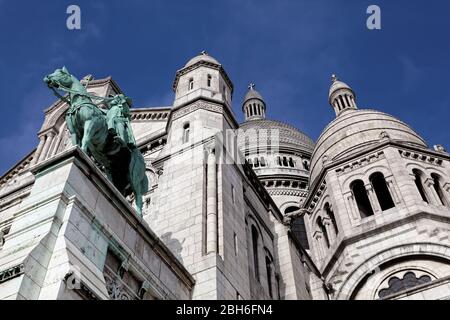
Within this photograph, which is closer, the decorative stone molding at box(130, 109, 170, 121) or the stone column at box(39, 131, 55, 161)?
the decorative stone molding at box(130, 109, 170, 121)

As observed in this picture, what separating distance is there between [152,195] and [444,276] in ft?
34.5

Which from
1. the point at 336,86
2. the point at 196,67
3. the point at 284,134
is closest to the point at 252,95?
the point at 284,134

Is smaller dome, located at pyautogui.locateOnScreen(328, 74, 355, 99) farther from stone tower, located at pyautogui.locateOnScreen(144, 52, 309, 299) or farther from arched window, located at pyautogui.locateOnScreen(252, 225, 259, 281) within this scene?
arched window, located at pyautogui.locateOnScreen(252, 225, 259, 281)

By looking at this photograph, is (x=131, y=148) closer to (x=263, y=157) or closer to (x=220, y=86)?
(x=220, y=86)

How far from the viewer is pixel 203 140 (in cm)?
1761

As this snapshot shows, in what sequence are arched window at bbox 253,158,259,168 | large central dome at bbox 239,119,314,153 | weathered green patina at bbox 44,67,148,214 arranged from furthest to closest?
large central dome at bbox 239,119,314,153 → arched window at bbox 253,158,259,168 → weathered green patina at bbox 44,67,148,214

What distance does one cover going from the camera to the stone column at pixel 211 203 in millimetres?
14078

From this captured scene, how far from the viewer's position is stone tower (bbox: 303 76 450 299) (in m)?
21.2

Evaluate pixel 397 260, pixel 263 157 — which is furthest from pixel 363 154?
pixel 263 157

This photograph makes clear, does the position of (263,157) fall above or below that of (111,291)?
above

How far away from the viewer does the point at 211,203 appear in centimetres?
1520

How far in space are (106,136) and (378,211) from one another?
48.0 feet

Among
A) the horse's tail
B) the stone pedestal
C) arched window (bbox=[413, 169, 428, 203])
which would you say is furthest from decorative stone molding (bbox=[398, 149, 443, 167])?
the stone pedestal

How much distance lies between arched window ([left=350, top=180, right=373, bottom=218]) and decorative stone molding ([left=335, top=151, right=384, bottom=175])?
778 millimetres
